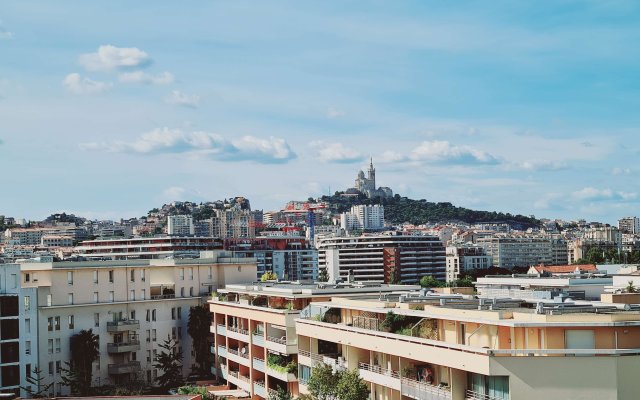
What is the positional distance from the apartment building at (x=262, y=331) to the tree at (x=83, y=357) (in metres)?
→ 8.53

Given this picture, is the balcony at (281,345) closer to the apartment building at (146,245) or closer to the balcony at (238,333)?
the balcony at (238,333)

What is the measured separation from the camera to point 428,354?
33688mm

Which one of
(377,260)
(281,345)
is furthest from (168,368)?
(377,260)

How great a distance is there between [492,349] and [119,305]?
135 ft

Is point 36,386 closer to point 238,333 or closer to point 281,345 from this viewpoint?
point 238,333

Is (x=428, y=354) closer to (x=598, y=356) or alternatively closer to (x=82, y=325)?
Answer: (x=598, y=356)

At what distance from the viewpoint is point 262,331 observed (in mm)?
54906

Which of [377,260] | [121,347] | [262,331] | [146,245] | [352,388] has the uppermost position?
[146,245]

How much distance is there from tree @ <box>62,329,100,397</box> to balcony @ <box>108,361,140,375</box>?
147 centimetres

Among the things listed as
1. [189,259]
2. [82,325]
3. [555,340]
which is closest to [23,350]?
[82,325]

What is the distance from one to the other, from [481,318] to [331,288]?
75.2 feet

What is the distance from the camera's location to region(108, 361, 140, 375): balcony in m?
63.3

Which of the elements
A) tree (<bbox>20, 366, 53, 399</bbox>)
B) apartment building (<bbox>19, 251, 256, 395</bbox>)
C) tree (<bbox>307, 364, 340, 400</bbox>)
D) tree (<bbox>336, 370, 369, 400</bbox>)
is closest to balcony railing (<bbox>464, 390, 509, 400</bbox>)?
tree (<bbox>336, 370, 369, 400</bbox>)

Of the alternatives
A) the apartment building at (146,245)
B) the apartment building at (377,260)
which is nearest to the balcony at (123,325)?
the apartment building at (146,245)
